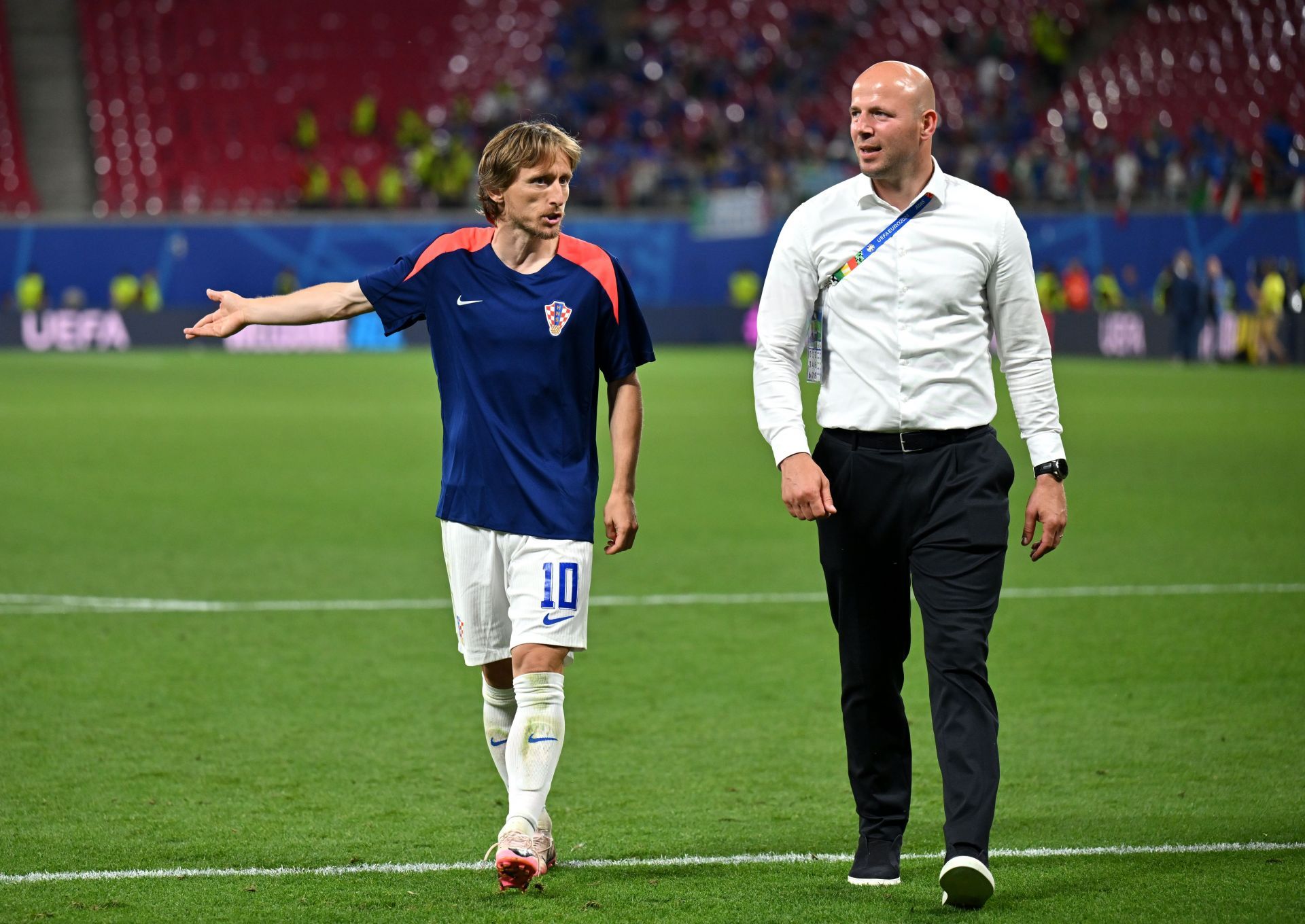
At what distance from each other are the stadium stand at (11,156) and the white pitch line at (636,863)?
4159 cm

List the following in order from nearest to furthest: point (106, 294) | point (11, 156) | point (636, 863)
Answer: point (636, 863) → point (106, 294) → point (11, 156)

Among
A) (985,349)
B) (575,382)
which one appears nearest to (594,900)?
(575,382)

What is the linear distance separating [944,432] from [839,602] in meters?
0.55

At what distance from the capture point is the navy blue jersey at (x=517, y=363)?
4.54 m

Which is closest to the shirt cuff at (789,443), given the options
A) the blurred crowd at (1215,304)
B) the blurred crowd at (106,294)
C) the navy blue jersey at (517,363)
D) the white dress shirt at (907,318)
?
the white dress shirt at (907,318)

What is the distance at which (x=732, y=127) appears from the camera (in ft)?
153

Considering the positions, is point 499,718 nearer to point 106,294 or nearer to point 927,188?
point 927,188

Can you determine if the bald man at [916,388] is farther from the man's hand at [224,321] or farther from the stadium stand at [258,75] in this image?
the stadium stand at [258,75]

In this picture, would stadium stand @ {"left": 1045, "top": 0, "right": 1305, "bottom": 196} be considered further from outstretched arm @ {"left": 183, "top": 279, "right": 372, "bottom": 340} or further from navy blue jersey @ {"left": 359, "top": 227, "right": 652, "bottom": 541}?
outstretched arm @ {"left": 183, "top": 279, "right": 372, "bottom": 340}

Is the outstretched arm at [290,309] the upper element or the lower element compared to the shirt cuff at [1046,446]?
upper

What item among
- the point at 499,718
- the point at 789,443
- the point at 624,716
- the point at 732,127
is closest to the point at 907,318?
the point at 789,443

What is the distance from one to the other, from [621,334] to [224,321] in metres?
1.07

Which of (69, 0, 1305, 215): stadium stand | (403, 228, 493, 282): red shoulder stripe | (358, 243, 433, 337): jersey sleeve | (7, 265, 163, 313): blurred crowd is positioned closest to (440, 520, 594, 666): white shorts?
(358, 243, 433, 337): jersey sleeve

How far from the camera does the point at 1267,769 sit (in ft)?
19.2
